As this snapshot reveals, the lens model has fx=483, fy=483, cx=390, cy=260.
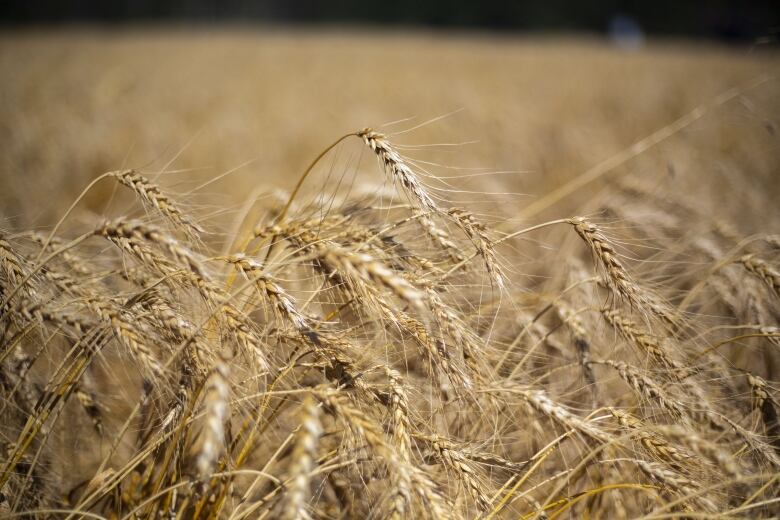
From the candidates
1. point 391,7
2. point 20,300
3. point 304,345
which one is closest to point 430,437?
point 304,345

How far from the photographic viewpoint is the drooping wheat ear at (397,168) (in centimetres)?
102

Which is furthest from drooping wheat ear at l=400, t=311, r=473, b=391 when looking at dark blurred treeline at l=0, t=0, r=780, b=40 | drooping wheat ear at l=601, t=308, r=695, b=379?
dark blurred treeline at l=0, t=0, r=780, b=40

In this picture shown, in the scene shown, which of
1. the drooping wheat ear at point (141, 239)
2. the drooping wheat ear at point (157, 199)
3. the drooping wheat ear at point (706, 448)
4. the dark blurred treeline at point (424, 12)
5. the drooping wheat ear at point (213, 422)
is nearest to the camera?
the drooping wheat ear at point (213, 422)

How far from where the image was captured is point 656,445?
104 cm

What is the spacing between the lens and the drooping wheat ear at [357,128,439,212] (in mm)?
1017

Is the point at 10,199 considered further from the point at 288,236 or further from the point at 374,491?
the point at 374,491

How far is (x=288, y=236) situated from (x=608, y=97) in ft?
24.7

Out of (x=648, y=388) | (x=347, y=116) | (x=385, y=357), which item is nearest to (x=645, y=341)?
(x=648, y=388)

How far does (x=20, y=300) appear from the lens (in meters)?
1.05

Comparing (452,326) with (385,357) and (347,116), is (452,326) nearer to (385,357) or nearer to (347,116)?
(385,357)

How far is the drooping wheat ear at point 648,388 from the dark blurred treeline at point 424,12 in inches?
1807

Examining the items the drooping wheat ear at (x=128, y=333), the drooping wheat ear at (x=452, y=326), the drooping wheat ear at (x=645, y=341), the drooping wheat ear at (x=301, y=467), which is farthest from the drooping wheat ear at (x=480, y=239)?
the drooping wheat ear at (x=128, y=333)

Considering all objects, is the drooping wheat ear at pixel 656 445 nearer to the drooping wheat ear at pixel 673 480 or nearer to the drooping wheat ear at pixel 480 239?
the drooping wheat ear at pixel 673 480

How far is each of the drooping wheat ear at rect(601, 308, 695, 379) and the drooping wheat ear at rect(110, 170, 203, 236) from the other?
3.44ft
